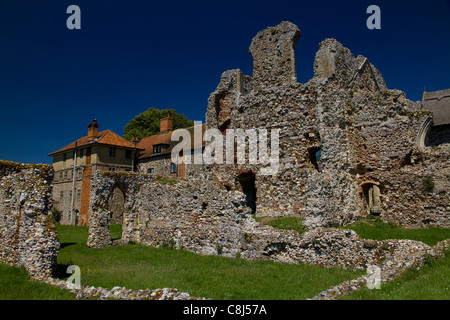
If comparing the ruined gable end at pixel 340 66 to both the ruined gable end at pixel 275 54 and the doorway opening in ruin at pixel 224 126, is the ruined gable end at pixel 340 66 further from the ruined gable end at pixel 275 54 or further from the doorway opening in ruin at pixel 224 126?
the doorway opening in ruin at pixel 224 126

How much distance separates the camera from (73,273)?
11023 mm

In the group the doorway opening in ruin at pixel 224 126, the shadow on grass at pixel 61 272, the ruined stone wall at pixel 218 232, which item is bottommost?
the shadow on grass at pixel 61 272

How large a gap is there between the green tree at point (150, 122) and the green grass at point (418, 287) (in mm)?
44162

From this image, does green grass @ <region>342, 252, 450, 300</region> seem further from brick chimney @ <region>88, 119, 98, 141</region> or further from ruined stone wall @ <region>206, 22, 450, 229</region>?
brick chimney @ <region>88, 119, 98, 141</region>

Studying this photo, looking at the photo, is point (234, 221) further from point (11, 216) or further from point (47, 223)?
point (11, 216)

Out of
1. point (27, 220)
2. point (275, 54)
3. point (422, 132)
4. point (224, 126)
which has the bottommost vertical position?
point (27, 220)

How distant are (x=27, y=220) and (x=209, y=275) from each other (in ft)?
18.6

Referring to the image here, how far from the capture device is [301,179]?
645 inches

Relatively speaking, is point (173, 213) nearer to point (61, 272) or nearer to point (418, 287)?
point (61, 272)

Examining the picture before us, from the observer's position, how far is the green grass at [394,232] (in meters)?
12.0

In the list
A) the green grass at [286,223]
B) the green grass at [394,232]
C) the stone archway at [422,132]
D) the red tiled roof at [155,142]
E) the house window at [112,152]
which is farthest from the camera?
the red tiled roof at [155,142]

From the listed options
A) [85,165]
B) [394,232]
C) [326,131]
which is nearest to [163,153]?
[85,165]

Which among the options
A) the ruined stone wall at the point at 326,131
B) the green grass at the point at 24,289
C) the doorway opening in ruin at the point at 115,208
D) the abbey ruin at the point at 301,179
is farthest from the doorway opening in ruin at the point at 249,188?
the doorway opening in ruin at the point at 115,208
